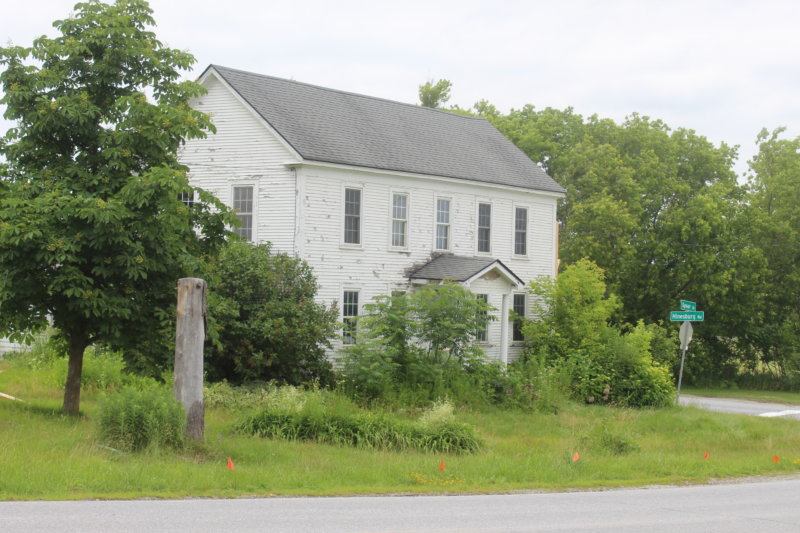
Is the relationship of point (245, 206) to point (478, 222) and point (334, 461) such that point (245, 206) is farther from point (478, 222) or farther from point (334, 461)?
point (334, 461)

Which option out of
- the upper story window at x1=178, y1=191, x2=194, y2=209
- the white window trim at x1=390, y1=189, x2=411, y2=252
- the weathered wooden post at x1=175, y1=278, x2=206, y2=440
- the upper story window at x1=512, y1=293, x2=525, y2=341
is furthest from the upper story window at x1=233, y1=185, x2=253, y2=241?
the weathered wooden post at x1=175, y1=278, x2=206, y2=440

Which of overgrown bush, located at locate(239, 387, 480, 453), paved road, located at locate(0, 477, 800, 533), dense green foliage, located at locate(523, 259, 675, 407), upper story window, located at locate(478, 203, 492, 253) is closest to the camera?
paved road, located at locate(0, 477, 800, 533)

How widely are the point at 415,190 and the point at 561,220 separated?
23753mm

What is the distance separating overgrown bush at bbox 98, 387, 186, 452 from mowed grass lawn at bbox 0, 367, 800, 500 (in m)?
0.30

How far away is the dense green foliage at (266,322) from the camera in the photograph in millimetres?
23203

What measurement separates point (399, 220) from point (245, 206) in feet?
16.3

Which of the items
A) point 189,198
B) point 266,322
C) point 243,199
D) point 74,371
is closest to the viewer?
point 74,371

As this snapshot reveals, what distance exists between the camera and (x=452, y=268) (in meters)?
29.9

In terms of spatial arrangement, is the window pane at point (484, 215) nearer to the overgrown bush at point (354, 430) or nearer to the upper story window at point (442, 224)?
the upper story window at point (442, 224)

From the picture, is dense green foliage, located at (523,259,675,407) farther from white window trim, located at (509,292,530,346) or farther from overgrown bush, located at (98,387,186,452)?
overgrown bush, located at (98,387,186,452)

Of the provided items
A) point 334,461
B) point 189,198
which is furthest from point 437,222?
point 334,461

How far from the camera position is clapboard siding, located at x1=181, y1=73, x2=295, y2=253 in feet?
89.0

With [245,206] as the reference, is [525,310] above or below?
below

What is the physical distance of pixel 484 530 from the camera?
984cm
